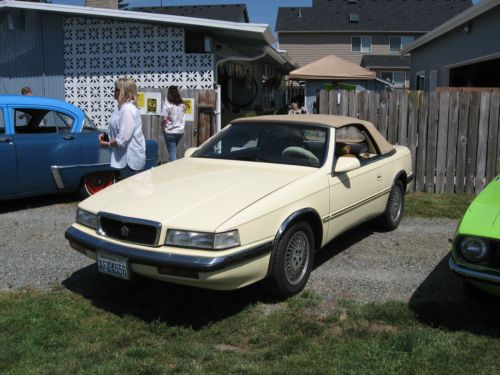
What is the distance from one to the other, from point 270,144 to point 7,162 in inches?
148

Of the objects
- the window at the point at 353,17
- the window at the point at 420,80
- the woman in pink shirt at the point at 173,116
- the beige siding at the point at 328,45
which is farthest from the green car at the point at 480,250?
the window at the point at 353,17

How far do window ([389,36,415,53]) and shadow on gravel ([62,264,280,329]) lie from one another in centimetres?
4183

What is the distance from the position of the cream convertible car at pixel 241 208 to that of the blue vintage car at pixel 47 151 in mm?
2774

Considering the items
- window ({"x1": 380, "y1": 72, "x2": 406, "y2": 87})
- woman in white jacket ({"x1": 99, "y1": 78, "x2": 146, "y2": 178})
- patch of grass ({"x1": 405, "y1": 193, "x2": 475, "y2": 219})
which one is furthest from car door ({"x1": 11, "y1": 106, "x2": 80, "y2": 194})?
window ({"x1": 380, "y1": 72, "x2": 406, "y2": 87})

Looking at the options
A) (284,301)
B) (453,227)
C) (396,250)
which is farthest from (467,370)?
(453,227)

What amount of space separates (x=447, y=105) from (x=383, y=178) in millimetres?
3356

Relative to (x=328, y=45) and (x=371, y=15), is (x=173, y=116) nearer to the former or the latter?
(x=328, y=45)

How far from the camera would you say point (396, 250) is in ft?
18.8

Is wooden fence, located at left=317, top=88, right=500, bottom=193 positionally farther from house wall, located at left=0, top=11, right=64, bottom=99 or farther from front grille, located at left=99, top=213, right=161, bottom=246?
house wall, located at left=0, top=11, right=64, bottom=99

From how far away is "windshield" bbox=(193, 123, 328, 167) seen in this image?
501 cm

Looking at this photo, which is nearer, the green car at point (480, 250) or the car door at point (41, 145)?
the green car at point (480, 250)

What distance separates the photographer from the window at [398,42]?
140 feet

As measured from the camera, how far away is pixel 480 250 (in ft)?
12.0

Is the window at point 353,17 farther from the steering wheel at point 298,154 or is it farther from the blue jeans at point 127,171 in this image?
the steering wheel at point 298,154
